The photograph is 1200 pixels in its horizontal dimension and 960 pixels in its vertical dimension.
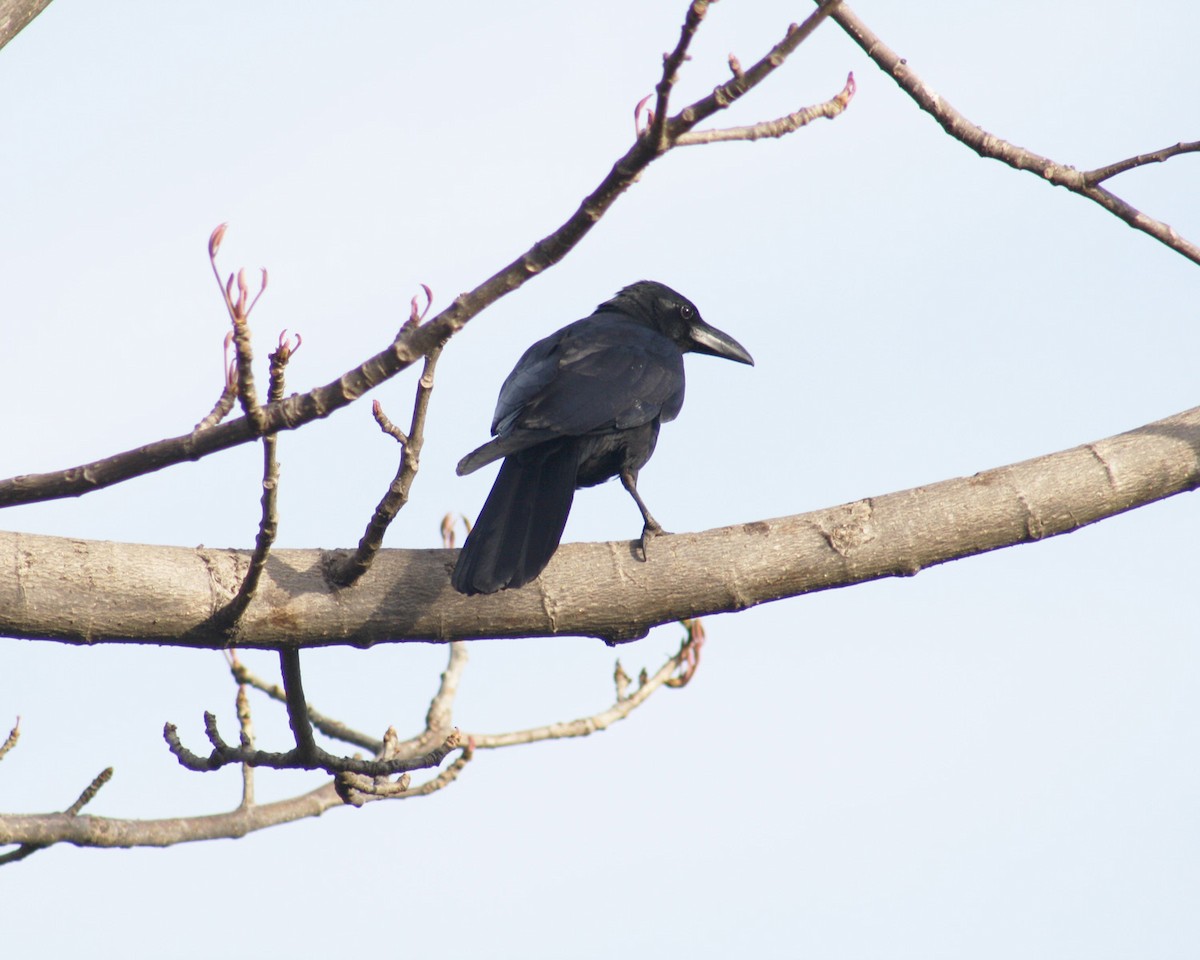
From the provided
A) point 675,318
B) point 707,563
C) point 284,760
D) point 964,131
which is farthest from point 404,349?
point 675,318

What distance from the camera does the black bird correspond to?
12.0 feet

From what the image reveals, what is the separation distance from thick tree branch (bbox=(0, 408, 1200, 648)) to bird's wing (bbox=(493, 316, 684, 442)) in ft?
4.11

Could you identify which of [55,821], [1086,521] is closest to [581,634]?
[1086,521]

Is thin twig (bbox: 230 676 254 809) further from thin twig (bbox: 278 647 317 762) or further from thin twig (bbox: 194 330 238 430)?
thin twig (bbox: 194 330 238 430)

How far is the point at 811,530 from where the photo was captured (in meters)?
3.68

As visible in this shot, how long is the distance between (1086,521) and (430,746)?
274 centimetres

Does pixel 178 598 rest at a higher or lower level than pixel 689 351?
lower

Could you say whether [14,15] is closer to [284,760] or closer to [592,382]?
[284,760]

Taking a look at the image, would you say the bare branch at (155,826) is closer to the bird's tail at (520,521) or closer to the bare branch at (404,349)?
the bird's tail at (520,521)

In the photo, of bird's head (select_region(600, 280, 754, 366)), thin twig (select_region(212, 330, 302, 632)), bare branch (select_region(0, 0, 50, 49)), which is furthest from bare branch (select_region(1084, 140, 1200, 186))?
bird's head (select_region(600, 280, 754, 366))

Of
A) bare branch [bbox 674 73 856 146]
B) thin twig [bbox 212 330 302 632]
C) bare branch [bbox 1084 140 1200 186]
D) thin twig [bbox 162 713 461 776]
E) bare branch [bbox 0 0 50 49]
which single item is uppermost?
bare branch [bbox 0 0 50 49]

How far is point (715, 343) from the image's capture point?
729 centimetres

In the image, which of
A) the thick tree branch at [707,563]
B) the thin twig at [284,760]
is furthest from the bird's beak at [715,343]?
the thin twig at [284,760]

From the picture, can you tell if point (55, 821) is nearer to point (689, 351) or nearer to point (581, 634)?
point (581, 634)
